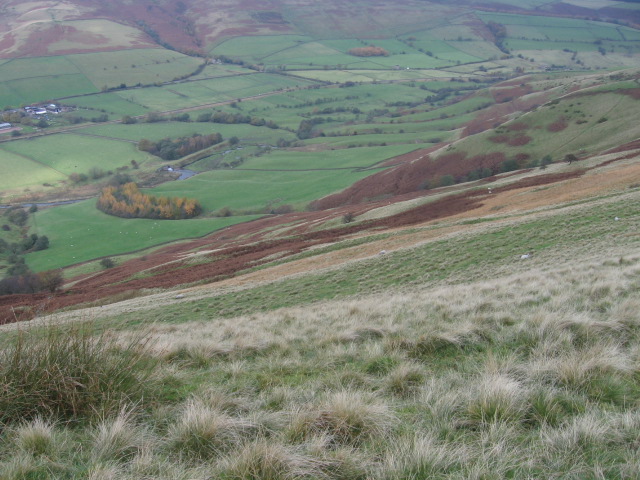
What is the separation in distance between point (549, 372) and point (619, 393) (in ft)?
2.66

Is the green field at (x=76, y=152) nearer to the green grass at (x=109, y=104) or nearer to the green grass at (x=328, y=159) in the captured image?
the green grass at (x=109, y=104)

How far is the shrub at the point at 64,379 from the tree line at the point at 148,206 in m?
98.4

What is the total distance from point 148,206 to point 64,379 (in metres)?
104

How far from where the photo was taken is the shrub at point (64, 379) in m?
5.34

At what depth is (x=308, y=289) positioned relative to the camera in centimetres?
2341

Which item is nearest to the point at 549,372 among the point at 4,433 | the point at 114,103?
the point at 4,433

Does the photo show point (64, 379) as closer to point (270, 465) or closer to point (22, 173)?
point (270, 465)

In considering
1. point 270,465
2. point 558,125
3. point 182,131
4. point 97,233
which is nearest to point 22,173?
point 97,233

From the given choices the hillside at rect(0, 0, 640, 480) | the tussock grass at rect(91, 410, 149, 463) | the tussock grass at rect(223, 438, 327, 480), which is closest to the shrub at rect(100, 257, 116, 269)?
the hillside at rect(0, 0, 640, 480)

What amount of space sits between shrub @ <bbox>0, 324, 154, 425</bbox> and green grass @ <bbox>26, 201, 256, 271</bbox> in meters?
78.4

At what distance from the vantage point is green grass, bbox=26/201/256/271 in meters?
80.5

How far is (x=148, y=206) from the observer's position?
102 m

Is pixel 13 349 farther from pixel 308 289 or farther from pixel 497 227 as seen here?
pixel 497 227

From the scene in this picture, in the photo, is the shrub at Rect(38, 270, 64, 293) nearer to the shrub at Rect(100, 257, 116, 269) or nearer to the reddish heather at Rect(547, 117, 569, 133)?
the shrub at Rect(100, 257, 116, 269)
